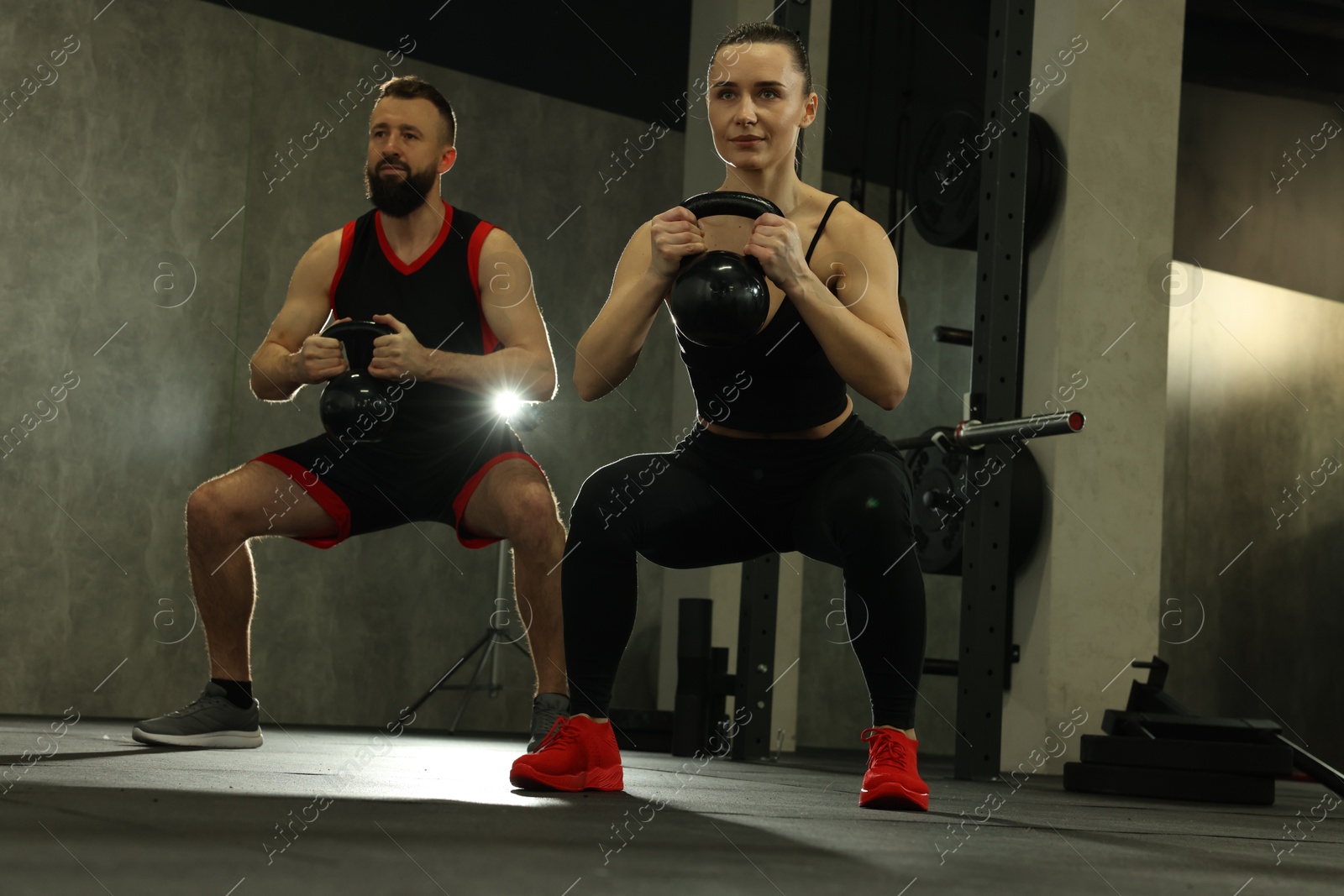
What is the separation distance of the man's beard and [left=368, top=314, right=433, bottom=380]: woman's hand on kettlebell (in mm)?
400

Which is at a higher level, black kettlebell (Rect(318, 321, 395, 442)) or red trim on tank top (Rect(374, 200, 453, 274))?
red trim on tank top (Rect(374, 200, 453, 274))

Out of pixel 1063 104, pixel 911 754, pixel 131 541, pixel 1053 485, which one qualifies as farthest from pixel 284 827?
pixel 131 541

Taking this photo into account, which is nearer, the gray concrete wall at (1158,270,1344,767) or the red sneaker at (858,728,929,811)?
the red sneaker at (858,728,929,811)

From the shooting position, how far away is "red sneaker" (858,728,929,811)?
5.88 ft

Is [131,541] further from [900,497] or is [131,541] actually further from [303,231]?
[900,497]

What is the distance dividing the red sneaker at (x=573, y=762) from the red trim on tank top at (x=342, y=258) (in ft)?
4.99

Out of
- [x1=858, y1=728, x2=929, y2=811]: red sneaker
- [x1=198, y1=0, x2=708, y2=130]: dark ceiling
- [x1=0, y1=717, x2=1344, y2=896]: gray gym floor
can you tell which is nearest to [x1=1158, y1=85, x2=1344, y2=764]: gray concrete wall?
[x1=198, y1=0, x2=708, y2=130]: dark ceiling

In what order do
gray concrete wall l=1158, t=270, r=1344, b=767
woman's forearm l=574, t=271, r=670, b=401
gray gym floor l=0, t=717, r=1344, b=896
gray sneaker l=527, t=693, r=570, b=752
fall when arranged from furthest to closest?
gray concrete wall l=1158, t=270, r=1344, b=767 → gray sneaker l=527, t=693, r=570, b=752 → woman's forearm l=574, t=271, r=670, b=401 → gray gym floor l=0, t=717, r=1344, b=896

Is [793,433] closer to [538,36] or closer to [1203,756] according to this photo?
[1203,756]

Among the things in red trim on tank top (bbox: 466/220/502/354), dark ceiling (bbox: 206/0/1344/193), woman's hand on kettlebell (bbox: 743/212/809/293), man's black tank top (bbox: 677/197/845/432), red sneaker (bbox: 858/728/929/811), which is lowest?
red sneaker (bbox: 858/728/929/811)

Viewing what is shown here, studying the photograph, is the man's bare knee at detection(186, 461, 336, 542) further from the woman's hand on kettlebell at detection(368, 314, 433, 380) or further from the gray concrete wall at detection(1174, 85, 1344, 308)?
the gray concrete wall at detection(1174, 85, 1344, 308)

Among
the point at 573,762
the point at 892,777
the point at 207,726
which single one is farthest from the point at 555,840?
the point at 207,726

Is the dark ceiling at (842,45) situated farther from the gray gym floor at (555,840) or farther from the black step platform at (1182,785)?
the gray gym floor at (555,840)

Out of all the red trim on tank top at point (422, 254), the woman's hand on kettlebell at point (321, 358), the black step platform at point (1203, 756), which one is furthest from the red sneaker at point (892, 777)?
the red trim on tank top at point (422, 254)
